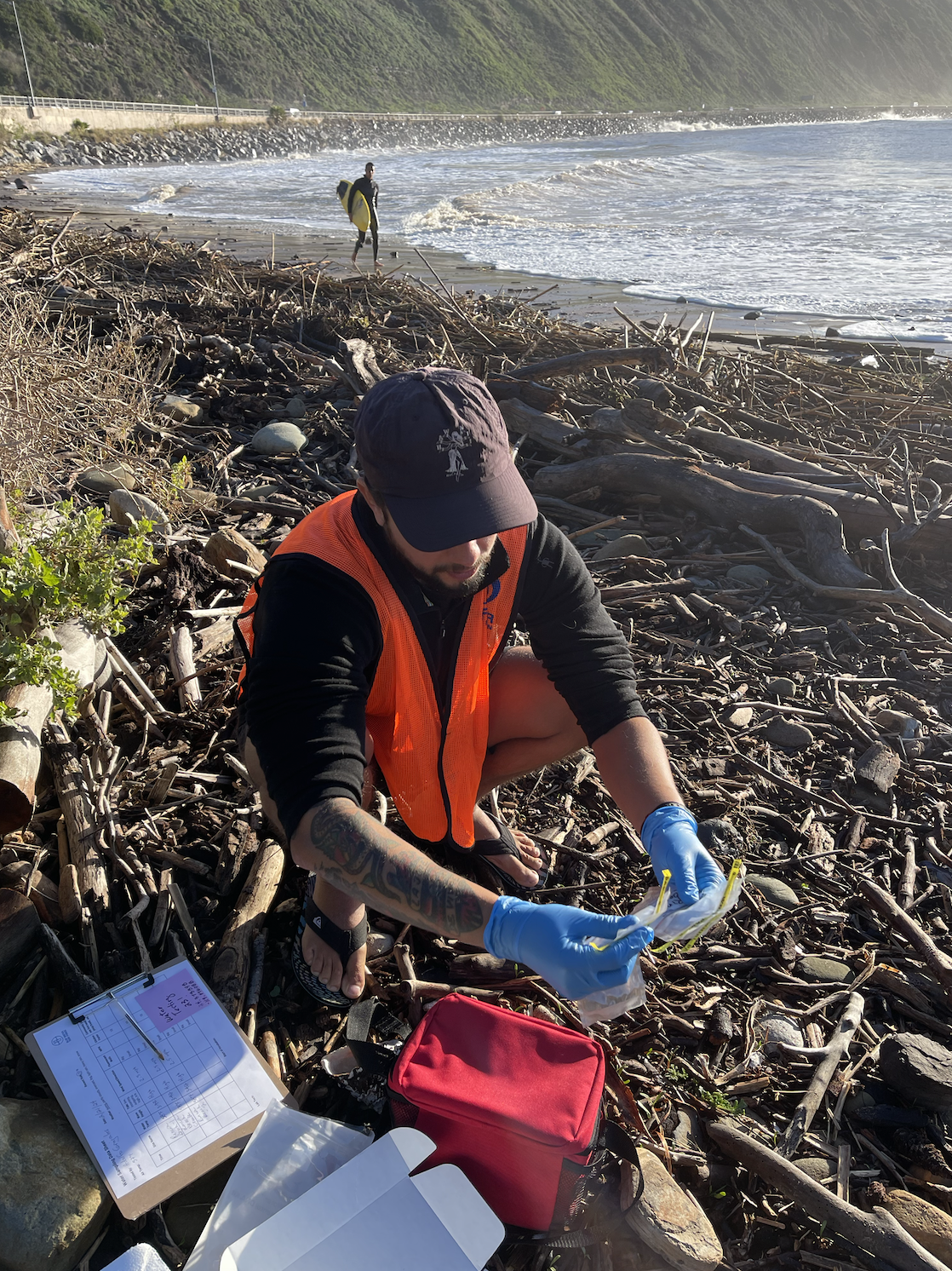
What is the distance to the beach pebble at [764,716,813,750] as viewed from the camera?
3516mm

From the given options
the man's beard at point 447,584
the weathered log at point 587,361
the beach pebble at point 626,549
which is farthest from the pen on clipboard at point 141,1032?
the weathered log at point 587,361

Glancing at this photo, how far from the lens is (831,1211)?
6.25ft

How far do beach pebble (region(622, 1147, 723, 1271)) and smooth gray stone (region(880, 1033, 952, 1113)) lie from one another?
2.21 ft

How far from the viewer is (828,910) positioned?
280 centimetres

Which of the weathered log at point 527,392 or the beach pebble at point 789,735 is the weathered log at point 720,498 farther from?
the beach pebble at point 789,735

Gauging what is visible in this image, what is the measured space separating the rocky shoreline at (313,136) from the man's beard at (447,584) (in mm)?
44409

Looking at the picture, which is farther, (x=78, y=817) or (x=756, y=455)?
(x=756, y=455)

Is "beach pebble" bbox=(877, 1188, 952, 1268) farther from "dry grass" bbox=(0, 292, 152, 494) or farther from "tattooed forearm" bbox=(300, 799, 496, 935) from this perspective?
"dry grass" bbox=(0, 292, 152, 494)

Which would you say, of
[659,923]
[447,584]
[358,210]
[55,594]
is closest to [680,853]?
[659,923]

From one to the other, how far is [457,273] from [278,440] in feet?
29.5

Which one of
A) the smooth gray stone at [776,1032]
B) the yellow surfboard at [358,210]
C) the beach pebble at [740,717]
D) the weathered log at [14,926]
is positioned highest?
the yellow surfboard at [358,210]

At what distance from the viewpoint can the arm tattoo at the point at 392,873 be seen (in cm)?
202

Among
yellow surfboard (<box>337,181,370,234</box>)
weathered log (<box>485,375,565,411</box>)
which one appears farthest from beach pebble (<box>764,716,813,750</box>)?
yellow surfboard (<box>337,181,370,234</box>)

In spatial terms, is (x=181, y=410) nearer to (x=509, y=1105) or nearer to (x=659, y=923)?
(x=659, y=923)
